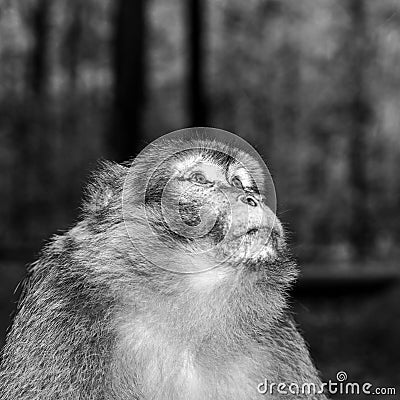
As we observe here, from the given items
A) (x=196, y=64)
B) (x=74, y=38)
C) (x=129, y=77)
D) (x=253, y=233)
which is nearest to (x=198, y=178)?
(x=253, y=233)

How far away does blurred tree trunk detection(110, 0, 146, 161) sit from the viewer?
1111cm

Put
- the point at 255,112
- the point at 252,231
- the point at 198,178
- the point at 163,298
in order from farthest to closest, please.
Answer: the point at 255,112
the point at 163,298
the point at 198,178
the point at 252,231

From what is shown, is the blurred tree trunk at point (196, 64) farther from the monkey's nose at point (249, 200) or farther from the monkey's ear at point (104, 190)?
the monkey's nose at point (249, 200)

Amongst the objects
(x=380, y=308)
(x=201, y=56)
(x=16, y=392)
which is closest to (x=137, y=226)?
(x=16, y=392)

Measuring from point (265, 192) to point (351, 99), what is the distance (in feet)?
54.0

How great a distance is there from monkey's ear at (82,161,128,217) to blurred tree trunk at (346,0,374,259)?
15.6 m

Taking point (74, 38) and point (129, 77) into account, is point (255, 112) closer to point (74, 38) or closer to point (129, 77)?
point (74, 38)

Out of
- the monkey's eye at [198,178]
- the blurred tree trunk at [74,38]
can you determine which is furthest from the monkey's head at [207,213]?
the blurred tree trunk at [74,38]

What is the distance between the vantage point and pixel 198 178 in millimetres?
2914

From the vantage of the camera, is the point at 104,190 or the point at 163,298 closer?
the point at 163,298

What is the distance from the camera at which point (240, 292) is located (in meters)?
2.96

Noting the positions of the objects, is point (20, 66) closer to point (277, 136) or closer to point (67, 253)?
point (277, 136)

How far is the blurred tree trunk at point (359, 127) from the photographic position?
18.6 m

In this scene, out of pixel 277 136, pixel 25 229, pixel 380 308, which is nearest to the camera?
pixel 380 308
